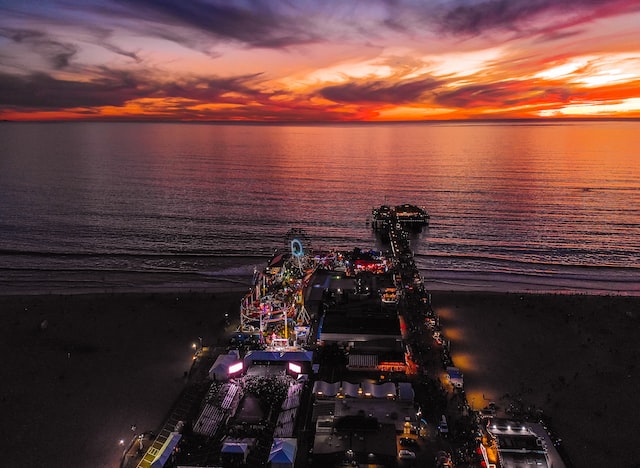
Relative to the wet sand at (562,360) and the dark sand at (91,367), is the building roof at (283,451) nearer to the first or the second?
the dark sand at (91,367)

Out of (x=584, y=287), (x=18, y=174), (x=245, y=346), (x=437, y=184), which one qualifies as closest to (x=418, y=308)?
(x=245, y=346)

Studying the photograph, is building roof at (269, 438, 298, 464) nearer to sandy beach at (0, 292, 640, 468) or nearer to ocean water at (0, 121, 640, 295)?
sandy beach at (0, 292, 640, 468)

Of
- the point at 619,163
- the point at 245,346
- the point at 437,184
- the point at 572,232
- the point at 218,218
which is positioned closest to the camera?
the point at 245,346

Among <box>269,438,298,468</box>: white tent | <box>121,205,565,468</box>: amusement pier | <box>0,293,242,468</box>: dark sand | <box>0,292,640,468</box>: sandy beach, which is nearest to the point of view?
<box>269,438,298,468</box>: white tent

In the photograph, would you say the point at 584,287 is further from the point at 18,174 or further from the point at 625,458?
the point at 18,174

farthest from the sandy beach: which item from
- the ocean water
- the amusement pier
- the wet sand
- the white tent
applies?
the white tent

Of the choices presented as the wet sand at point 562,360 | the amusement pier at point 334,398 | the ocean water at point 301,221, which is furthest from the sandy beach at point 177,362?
the ocean water at point 301,221
